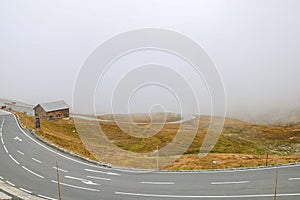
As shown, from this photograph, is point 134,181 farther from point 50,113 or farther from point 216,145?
point 50,113

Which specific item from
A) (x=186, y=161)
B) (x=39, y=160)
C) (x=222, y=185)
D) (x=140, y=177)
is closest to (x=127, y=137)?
(x=186, y=161)

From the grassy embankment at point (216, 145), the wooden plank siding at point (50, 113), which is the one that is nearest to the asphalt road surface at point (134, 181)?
the grassy embankment at point (216, 145)

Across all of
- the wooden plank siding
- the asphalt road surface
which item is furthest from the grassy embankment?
the asphalt road surface

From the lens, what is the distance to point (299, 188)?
23.0m

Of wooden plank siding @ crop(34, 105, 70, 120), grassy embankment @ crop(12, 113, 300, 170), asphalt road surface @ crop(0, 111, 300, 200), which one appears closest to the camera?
asphalt road surface @ crop(0, 111, 300, 200)

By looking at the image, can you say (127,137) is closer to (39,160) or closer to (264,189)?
(39,160)

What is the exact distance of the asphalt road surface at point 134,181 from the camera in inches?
906

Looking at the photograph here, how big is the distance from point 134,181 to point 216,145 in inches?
1843

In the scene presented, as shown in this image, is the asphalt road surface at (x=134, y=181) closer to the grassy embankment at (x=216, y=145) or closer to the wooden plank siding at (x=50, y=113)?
the grassy embankment at (x=216, y=145)

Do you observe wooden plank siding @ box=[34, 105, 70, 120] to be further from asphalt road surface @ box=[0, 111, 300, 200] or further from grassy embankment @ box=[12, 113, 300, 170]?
asphalt road surface @ box=[0, 111, 300, 200]

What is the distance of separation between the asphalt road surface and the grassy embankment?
704 centimetres

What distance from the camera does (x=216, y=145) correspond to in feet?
227

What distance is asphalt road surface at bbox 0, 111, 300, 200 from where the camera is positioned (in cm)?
2302

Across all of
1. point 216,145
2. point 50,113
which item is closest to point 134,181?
point 216,145
